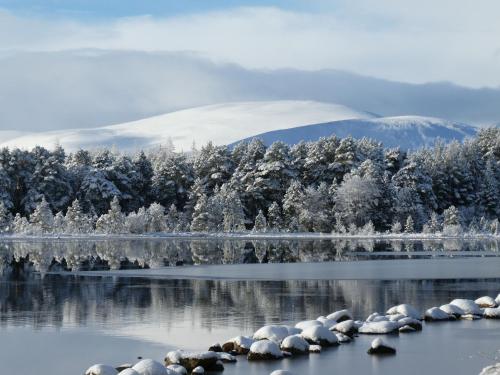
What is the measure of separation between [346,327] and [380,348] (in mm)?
2209

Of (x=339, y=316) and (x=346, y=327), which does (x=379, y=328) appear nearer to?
(x=346, y=327)

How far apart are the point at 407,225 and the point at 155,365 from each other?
61.1 m

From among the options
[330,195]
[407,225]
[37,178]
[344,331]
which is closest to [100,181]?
[37,178]

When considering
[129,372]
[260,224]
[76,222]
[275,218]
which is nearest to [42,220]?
[76,222]

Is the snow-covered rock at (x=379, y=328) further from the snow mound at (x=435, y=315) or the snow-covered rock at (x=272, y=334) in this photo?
the snow-covered rock at (x=272, y=334)

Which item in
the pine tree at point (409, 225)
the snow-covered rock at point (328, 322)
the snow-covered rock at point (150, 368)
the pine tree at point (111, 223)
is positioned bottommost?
the snow-covered rock at point (328, 322)

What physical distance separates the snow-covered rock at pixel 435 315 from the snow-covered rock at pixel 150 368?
9.87m

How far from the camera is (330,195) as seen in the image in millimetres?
77938

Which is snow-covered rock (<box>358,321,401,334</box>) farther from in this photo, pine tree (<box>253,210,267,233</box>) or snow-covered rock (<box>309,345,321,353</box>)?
pine tree (<box>253,210,267,233</box>)

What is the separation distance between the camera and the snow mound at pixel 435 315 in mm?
22297

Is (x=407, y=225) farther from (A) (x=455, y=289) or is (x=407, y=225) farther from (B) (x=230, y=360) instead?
(B) (x=230, y=360)

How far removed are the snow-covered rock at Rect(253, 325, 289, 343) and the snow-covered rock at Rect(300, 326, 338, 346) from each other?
0.46 metres

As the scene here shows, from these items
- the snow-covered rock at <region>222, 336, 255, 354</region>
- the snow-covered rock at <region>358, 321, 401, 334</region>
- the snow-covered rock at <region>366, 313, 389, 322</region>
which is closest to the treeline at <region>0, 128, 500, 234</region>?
the snow-covered rock at <region>366, 313, 389, 322</region>

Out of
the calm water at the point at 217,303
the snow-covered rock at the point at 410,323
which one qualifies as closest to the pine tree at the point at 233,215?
the calm water at the point at 217,303
